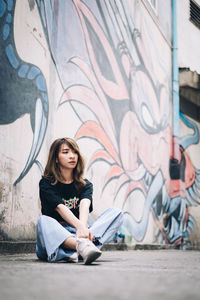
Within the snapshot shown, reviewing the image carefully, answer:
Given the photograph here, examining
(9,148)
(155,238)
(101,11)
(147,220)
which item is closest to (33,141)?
(9,148)

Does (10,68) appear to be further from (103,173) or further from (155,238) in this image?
(155,238)

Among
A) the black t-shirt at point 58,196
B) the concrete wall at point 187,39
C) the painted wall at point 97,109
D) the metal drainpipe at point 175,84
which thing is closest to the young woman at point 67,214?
the black t-shirt at point 58,196

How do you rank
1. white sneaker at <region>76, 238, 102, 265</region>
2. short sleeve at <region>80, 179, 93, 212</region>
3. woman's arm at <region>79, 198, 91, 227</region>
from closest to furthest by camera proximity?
1. white sneaker at <region>76, 238, 102, 265</region>
2. woman's arm at <region>79, 198, 91, 227</region>
3. short sleeve at <region>80, 179, 93, 212</region>

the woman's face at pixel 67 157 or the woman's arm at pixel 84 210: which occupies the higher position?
the woman's face at pixel 67 157

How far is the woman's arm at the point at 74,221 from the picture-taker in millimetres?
2664

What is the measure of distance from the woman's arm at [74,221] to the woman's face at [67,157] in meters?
0.40

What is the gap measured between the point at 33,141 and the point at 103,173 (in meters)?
1.76

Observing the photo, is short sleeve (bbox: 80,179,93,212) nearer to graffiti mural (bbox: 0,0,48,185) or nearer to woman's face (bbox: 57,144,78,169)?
woman's face (bbox: 57,144,78,169)

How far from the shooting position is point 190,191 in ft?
30.5

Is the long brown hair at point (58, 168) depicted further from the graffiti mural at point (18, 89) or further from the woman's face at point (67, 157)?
the graffiti mural at point (18, 89)

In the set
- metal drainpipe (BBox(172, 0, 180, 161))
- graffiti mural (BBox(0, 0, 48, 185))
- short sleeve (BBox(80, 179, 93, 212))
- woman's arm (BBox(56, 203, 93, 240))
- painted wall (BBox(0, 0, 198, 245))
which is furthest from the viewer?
metal drainpipe (BBox(172, 0, 180, 161))

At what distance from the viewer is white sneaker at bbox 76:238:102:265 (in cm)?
239

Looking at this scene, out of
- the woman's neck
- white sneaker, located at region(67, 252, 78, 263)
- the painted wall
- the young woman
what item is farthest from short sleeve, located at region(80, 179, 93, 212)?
the painted wall

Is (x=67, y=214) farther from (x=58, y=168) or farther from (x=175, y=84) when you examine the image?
(x=175, y=84)
